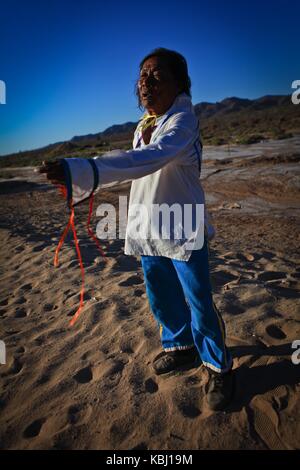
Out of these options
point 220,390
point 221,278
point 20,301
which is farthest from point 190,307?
point 20,301

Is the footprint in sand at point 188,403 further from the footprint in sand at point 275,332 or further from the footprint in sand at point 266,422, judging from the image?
the footprint in sand at point 275,332

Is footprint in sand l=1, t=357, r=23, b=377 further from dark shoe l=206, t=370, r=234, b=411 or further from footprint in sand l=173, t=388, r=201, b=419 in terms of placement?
dark shoe l=206, t=370, r=234, b=411

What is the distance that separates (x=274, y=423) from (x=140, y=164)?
1492 millimetres

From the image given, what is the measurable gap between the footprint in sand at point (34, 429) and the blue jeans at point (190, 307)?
33.9 inches

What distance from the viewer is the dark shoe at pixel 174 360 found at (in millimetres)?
2010

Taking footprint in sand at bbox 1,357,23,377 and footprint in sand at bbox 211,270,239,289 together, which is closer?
footprint in sand at bbox 1,357,23,377

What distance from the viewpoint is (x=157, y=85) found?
1589 mm

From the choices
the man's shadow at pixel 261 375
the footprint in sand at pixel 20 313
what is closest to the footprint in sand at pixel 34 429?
the man's shadow at pixel 261 375

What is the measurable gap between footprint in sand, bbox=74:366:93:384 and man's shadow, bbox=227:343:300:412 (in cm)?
93

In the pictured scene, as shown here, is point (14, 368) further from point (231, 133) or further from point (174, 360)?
point (231, 133)

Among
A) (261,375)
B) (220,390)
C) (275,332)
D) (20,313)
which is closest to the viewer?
(220,390)

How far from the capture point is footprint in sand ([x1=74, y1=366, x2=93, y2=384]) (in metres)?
2.05

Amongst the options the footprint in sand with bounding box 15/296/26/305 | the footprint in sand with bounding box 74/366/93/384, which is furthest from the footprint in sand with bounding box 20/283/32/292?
the footprint in sand with bounding box 74/366/93/384

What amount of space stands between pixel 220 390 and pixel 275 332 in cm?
80
